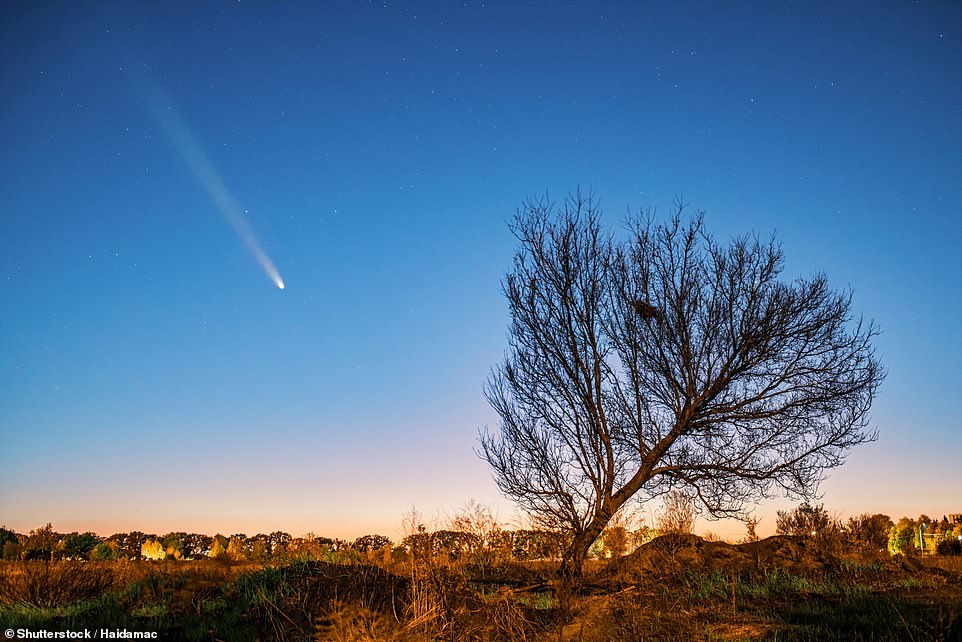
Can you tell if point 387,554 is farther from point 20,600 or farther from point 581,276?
point 581,276

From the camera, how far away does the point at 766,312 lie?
39.2ft

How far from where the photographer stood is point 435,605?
285 inches

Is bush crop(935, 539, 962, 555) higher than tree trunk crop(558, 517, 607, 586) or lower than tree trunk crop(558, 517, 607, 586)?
lower

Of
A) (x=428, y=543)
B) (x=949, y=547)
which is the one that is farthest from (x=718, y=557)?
(x=949, y=547)

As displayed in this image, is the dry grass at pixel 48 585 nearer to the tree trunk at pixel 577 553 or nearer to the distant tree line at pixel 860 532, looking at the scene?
the tree trunk at pixel 577 553

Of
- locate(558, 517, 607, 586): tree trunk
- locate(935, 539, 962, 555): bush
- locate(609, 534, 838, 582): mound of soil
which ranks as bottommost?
locate(935, 539, 962, 555): bush

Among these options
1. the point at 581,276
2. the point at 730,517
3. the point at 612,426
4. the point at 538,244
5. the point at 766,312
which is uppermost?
the point at 538,244

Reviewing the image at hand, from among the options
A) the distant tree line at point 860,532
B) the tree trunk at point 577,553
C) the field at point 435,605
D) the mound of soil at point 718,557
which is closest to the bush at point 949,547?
the distant tree line at point 860,532

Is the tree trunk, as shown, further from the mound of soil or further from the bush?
the bush

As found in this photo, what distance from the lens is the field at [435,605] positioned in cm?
703

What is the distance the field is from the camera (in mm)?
7031

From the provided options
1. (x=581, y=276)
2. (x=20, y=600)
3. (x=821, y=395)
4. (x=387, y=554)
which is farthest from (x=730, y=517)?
(x=20, y=600)

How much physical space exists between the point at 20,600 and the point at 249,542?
985cm

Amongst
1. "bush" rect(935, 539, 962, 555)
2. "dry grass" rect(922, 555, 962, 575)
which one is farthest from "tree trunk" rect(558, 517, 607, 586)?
"bush" rect(935, 539, 962, 555)
